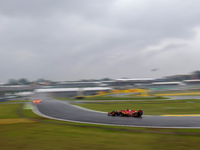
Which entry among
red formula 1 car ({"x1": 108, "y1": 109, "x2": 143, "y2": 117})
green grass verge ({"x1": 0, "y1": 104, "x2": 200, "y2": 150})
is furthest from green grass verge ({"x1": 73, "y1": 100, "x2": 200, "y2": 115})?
green grass verge ({"x1": 0, "y1": 104, "x2": 200, "y2": 150})

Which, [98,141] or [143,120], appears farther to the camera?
[143,120]

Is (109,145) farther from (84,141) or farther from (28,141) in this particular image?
(28,141)

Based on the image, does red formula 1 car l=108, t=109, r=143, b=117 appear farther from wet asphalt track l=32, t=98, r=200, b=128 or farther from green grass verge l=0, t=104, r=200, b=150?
green grass verge l=0, t=104, r=200, b=150

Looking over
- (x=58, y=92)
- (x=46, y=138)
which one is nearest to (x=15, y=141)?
(x=46, y=138)

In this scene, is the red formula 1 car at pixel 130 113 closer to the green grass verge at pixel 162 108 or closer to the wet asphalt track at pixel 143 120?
the wet asphalt track at pixel 143 120

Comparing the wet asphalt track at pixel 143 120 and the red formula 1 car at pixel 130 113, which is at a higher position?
the red formula 1 car at pixel 130 113

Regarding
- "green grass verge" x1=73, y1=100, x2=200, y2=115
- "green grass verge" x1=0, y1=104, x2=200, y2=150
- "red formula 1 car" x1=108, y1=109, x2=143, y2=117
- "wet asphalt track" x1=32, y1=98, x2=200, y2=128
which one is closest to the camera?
"green grass verge" x1=0, y1=104, x2=200, y2=150

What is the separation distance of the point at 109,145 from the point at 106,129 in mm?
4306

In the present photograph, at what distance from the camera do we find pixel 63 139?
38.7 feet

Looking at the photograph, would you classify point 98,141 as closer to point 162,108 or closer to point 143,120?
point 143,120

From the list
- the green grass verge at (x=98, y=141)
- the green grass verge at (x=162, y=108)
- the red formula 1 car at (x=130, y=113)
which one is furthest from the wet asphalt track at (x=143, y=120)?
the green grass verge at (x=162, y=108)

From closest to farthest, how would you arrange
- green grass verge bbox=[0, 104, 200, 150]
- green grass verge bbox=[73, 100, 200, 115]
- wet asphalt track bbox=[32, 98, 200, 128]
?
green grass verge bbox=[0, 104, 200, 150], wet asphalt track bbox=[32, 98, 200, 128], green grass verge bbox=[73, 100, 200, 115]

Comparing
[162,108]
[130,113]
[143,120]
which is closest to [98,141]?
[143,120]

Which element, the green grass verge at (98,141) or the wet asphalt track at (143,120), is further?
the wet asphalt track at (143,120)
